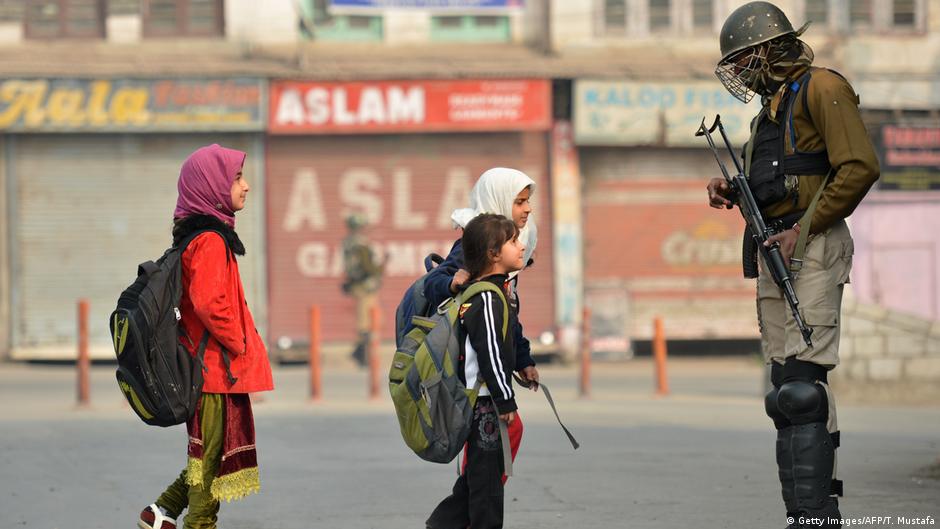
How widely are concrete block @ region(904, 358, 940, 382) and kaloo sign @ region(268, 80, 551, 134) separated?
8.74 m

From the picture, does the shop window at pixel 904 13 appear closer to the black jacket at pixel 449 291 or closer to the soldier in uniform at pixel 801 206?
the soldier in uniform at pixel 801 206

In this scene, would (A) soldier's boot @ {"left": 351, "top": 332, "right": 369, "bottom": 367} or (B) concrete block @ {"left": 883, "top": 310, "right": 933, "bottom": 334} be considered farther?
(A) soldier's boot @ {"left": 351, "top": 332, "right": 369, "bottom": 367}

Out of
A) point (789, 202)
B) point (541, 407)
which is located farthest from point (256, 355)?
point (541, 407)

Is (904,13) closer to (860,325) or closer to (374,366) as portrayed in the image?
(860,325)

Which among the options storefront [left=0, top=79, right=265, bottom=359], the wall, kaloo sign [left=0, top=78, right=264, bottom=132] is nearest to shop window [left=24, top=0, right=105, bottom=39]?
kaloo sign [left=0, top=78, right=264, bottom=132]

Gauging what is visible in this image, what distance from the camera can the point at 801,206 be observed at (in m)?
5.76

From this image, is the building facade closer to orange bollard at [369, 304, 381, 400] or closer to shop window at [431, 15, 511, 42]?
shop window at [431, 15, 511, 42]

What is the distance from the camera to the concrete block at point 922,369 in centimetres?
1400

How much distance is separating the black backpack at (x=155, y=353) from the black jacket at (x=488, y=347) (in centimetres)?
103

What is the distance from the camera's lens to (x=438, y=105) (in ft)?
71.3

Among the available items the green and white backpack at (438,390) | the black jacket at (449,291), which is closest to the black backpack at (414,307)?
the black jacket at (449,291)

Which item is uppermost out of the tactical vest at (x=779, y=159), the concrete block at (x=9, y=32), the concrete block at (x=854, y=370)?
the concrete block at (x=9, y=32)

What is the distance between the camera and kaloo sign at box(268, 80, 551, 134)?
21578 mm

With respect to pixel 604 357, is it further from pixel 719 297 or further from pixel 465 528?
pixel 465 528
